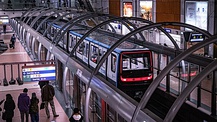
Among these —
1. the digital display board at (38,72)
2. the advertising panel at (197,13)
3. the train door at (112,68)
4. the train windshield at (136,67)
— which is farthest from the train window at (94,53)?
the advertising panel at (197,13)

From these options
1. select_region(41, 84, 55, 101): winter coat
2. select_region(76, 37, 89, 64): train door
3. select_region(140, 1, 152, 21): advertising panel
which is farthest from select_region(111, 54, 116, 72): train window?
select_region(140, 1, 152, 21): advertising panel

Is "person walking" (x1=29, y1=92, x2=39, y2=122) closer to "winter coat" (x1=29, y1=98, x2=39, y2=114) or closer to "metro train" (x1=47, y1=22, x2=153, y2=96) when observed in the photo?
"winter coat" (x1=29, y1=98, x2=39, y2=114)

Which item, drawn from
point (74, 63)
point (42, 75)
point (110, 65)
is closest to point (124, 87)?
point (110, 65)

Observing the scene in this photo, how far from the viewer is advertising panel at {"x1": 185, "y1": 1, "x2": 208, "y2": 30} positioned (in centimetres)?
2095

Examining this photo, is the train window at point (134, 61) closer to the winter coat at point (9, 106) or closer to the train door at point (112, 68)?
the train door at point (112, 68)

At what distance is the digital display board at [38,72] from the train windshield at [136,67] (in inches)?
145

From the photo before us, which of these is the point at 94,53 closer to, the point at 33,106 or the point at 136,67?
the point at 136,67

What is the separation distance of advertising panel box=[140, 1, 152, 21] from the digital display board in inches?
610

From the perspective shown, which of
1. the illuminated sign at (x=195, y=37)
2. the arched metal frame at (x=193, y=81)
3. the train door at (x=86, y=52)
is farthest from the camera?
the illuminated sign at (x=195, y=37)

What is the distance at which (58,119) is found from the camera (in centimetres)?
1373

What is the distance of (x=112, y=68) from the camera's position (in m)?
11.8

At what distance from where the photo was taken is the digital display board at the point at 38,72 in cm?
1377

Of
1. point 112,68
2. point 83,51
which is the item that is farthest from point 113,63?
point 83,51

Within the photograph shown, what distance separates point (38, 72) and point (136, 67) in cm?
417
